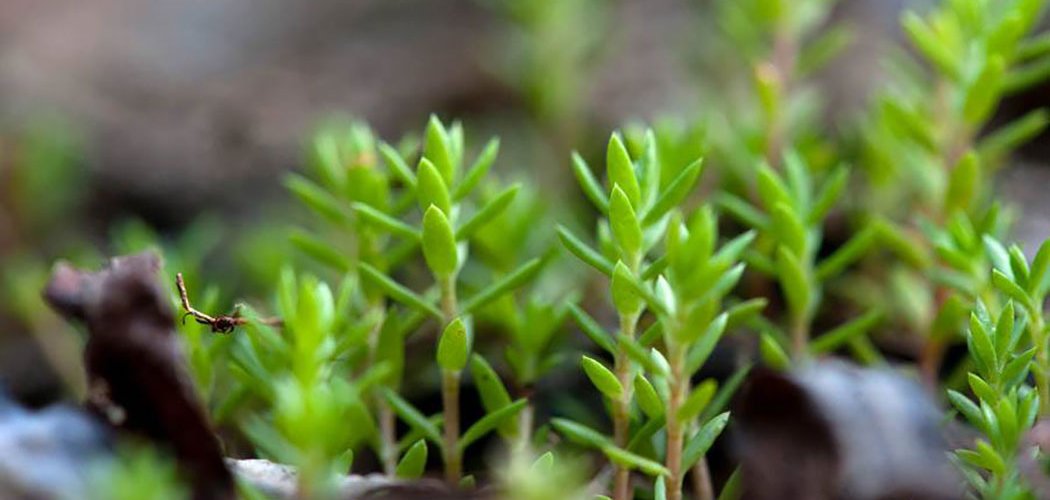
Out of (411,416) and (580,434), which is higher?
(411,416)

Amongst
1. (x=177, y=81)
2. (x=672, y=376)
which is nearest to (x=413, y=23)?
(x=177, y=81)

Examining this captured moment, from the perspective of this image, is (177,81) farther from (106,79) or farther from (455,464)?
(455,464)

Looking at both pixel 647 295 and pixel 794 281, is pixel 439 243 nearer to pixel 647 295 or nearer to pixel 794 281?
pixel 647 295

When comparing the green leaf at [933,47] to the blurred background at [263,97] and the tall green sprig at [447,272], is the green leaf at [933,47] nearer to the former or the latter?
the blurred background at [263,97]

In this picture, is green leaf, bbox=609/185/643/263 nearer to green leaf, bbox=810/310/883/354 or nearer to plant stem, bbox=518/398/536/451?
plant stem, bbox=518/398/536/451

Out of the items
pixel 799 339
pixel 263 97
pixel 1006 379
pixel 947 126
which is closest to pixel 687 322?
pixel 1006 379

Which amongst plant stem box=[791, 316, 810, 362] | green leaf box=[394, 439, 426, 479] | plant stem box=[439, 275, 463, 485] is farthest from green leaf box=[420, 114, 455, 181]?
plant stem box=[791, 316, 810, 362]
